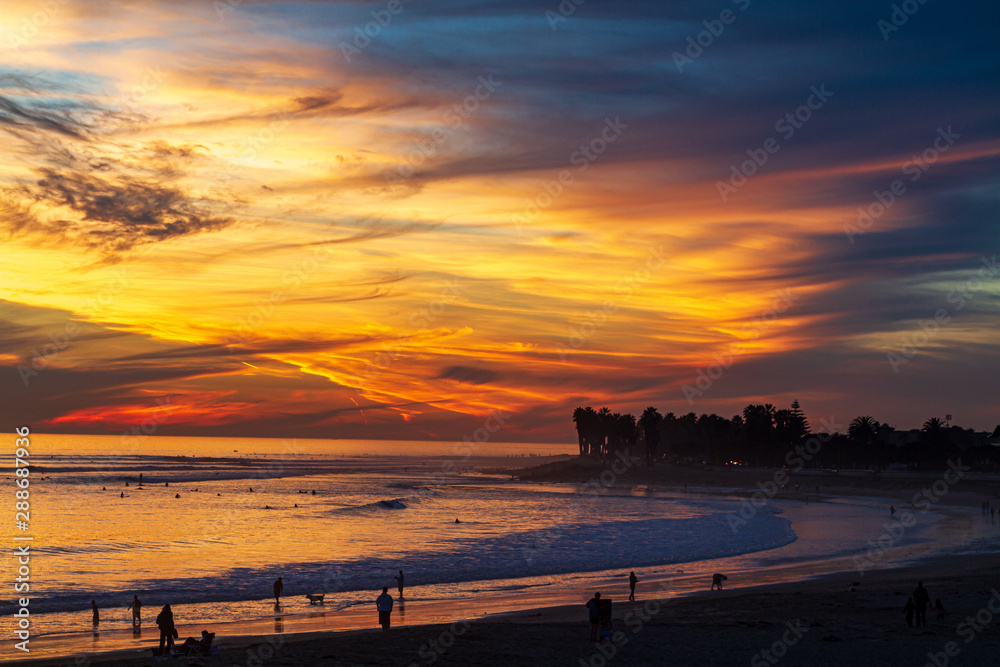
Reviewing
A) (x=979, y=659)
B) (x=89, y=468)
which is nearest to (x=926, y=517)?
(x=979, y=659)

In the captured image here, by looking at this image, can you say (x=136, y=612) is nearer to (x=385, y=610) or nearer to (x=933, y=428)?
(x=385, y=610)

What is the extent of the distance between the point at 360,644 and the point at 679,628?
10606mm

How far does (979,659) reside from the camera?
66.9ft

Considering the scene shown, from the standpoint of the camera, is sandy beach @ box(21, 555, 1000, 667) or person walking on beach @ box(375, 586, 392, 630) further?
person walking on beach @ box(375, 586, 392, 630)

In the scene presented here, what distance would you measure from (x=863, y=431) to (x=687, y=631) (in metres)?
174

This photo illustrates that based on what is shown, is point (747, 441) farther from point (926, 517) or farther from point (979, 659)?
point (979, 659)

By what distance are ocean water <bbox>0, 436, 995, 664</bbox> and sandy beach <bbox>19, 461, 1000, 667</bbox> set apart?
21.4 ft

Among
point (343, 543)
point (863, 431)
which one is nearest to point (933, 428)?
point (863, 431)

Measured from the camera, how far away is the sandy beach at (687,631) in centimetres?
2173

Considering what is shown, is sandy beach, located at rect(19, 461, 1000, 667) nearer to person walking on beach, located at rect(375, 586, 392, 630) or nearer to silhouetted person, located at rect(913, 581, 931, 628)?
silhouetted person, located at rect(913, 581, 931, 628)

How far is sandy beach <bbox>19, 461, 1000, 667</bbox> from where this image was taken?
21.7 m

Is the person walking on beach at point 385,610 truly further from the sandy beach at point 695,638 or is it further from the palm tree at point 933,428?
the palm tree at point 933,428

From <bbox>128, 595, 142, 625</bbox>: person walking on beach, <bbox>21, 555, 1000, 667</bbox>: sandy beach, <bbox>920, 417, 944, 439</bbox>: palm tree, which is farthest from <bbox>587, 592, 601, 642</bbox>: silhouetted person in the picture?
<bbox>920, 417, 944, 439</bbox>: palm tree

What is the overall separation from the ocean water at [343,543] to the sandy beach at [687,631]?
6511mm
